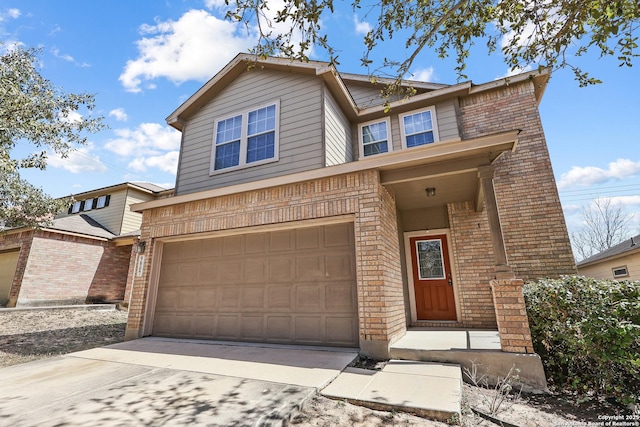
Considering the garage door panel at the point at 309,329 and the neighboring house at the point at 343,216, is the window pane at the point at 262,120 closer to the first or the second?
the neighboring house at the point at 343,216

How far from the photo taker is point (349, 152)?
8398 millimetres

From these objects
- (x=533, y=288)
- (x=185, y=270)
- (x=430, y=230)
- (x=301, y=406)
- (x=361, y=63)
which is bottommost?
(x=301, y=406)

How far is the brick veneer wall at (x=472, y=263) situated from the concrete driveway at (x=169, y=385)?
3.54m

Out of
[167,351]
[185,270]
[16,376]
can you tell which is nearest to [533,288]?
[167,351]

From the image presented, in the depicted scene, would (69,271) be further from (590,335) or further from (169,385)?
(590,335)

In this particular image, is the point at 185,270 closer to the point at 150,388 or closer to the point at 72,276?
the point at 150,388

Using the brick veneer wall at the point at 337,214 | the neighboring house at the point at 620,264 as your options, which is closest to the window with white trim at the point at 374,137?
the brick veneer wall at the point at 337,214

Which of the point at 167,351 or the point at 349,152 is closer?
the point at 167,351

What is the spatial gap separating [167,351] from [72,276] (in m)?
10.6

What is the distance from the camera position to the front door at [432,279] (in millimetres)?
7129

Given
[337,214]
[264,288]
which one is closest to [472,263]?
[337,214]

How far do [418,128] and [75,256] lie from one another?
47.9ft

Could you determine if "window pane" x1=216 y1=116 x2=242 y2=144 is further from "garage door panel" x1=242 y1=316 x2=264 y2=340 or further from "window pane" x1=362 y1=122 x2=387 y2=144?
"garage door panel" x1=242 y1=316 x2=264 y2=340

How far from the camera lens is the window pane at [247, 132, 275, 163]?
7.25m
